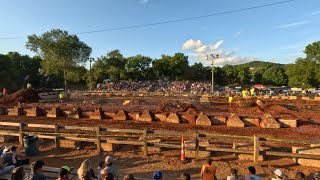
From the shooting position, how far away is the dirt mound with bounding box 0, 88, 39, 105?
3093 centimetres

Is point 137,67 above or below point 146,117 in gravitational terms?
above

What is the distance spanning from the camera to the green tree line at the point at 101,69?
5303cm

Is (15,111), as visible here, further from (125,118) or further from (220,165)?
(220,165)

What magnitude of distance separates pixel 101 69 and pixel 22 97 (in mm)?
43805

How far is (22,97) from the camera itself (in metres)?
31.9

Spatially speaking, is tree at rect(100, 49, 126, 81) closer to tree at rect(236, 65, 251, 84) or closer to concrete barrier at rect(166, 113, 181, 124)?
tree at rect(236, 65, 251, 84)

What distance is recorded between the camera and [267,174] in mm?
8336

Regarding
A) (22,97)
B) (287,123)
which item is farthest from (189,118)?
(22,97)

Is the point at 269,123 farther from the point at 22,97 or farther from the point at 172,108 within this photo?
the point at 22,97

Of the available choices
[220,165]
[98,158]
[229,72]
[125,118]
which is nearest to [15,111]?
[125,118]

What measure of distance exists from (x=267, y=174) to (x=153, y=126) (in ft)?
30.0

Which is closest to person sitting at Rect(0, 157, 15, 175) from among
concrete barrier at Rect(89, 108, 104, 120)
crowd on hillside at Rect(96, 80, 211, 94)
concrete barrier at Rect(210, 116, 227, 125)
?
concrete barrier at Rect(89, 108, 104, 120)

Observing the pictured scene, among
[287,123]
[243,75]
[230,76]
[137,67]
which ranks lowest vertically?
[287,123]

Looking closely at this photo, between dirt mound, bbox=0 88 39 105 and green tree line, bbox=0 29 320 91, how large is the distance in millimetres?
18451
